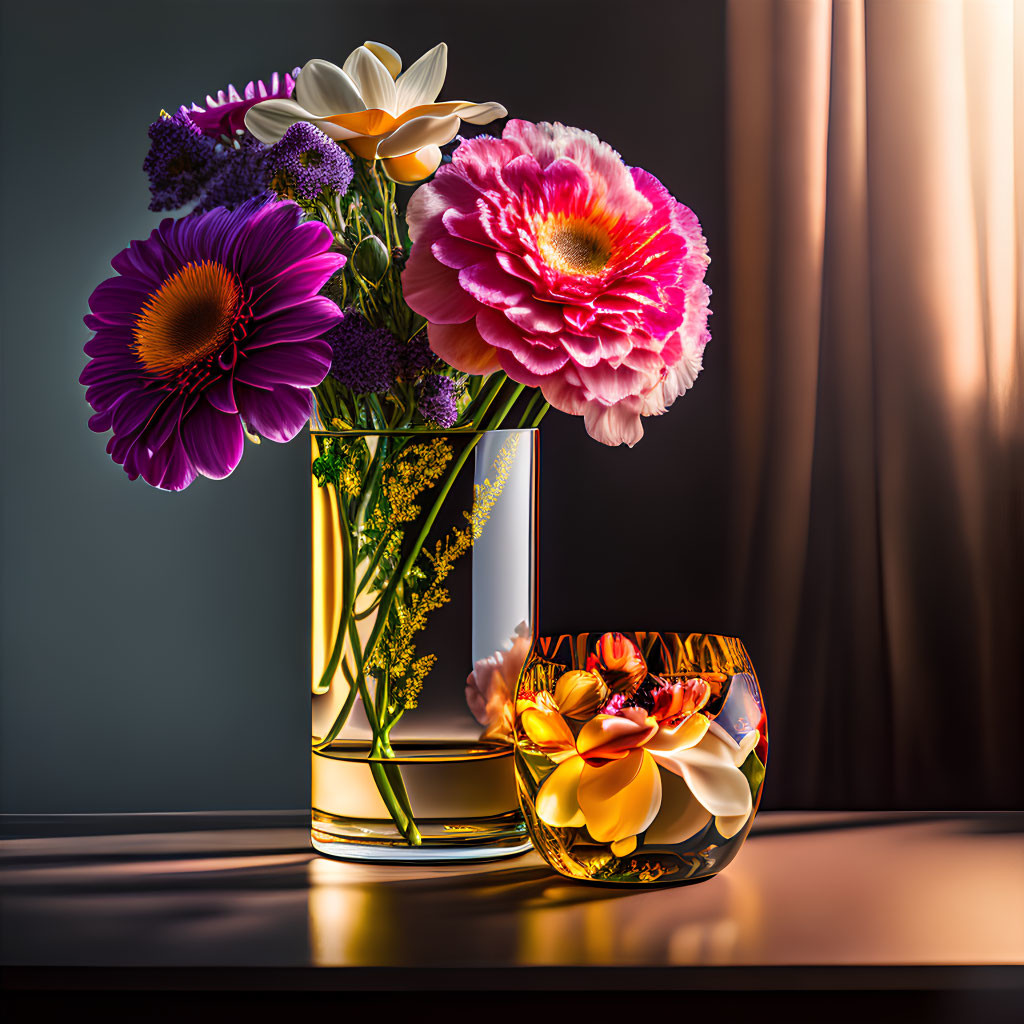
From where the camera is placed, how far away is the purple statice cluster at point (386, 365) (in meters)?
0.64

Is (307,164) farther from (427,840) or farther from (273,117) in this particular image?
(427,840)

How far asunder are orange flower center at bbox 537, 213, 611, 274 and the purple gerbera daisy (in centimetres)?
12

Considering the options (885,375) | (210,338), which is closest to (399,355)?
(210,338)

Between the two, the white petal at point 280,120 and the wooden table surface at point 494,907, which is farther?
the white petal at point 280,120

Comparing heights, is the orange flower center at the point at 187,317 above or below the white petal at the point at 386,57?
below

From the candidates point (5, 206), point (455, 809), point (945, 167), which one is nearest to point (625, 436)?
point (455, 809)

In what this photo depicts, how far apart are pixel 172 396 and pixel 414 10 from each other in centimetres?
47

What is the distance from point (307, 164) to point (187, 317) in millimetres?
117

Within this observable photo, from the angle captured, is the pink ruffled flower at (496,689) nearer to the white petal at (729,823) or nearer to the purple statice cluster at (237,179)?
the white petal at (729,823)

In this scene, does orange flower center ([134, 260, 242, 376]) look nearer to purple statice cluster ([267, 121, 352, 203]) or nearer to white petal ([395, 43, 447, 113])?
purple statice cluster ([267, 121, 352, 203])

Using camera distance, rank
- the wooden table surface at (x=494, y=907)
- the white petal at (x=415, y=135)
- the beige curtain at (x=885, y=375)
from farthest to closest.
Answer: the beige curtain at (x=885, y=375) → the white petal at (x=415, y=135) → the wooden table surface at (x=494, y=907)

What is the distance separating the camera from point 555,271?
602 millimetres

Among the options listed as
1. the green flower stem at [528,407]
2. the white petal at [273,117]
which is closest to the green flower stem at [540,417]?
the green flower stem at [528,407]

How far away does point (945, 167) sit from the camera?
895 millimetres
